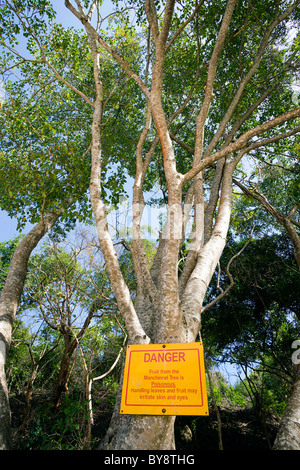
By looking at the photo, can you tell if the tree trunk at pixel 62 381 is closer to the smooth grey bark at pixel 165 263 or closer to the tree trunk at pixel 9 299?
the tree trunk at pixel 9 299

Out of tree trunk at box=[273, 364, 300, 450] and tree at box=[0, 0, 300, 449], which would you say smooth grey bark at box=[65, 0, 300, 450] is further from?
tree trunk at box=[273, 364, 300, 450]

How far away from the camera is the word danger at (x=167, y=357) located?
214 cm

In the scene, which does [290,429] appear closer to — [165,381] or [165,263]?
[165,381]

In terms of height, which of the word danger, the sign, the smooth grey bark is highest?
the smooth grey bark

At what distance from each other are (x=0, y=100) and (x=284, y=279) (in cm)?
924

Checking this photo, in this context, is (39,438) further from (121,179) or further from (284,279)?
(284,279)

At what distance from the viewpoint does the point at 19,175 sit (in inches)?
197

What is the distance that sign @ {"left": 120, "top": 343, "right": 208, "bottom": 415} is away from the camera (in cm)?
199

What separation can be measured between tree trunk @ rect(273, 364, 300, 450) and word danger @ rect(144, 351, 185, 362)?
1354mm

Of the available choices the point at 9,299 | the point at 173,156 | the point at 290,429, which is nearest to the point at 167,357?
the point at 290,429

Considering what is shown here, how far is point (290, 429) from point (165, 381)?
1.50 metres

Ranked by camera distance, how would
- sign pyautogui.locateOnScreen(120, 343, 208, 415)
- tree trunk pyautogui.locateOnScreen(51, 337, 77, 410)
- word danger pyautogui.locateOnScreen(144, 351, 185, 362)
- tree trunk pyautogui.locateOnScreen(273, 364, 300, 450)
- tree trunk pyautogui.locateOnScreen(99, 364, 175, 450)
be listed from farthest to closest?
tree trunk pyautogui.locateOnScreen(51, 337, 77, 410) < tree trunk pyautogui.locateOnScreen(273, 364, 300, 450) < word danger pyautogui.locateOnScreen(144, 351, 185, 362) < sign pyautogui.locateOnScreen(120, 343, 208, 415) < tree trunk pyautogui.locateOnScreen(99, 364, 175, 450)

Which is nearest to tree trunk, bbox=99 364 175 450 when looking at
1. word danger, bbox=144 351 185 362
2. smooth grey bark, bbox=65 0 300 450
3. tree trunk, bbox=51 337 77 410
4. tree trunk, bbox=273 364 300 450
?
smooth grey bark, bbox=65 0 300 450
